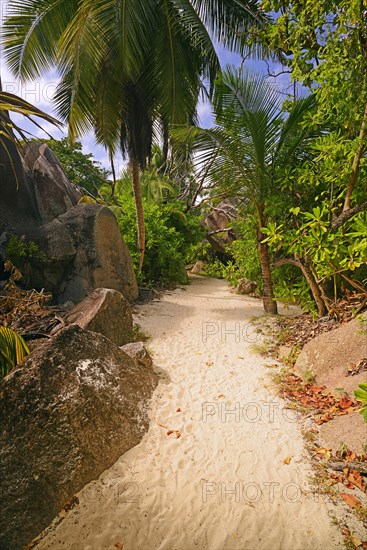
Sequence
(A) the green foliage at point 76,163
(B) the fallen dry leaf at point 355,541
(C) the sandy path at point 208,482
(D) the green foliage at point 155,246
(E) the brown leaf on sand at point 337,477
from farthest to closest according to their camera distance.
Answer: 1. (A) the green foliage at point 76,163
2. (D) the green foliage at point 155,246
3. (E) the brown leaf on sand at point 337,477
4. (C) the sandy path at point 208,482
5. (B) the fallen dry leaf at point 355,541

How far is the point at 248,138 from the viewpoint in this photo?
6016 millimetres

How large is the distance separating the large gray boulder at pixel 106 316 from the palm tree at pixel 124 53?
4.49 m

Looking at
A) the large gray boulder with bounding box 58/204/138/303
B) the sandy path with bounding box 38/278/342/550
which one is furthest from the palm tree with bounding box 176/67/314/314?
the sandy path with bounding box 38/278/342/550

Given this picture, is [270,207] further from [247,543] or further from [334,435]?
[247,543]

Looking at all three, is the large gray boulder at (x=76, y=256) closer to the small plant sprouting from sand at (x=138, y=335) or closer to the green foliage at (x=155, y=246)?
the small plant sprouting from sand at (x=138, y=335)

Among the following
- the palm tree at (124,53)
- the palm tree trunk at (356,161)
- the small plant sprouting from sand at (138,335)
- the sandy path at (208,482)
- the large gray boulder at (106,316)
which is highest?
the palm tree at (124,53)

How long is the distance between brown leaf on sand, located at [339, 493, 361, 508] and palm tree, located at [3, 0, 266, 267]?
24.2ft

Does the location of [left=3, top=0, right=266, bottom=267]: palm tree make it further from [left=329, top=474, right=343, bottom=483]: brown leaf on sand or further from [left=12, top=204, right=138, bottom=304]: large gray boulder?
[left=329, top=474, right=343, bottom=483]: brown leaf on sand

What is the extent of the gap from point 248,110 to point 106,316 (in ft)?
15.7

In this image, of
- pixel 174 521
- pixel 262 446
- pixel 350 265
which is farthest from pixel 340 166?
pixel 174 521

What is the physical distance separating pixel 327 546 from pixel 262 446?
41.0 inches

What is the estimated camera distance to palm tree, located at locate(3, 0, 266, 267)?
20.4 feet

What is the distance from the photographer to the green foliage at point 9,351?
2.80 meters

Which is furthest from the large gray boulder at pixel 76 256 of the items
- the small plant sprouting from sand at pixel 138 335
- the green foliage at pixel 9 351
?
the green foliage at pixel 9 351
